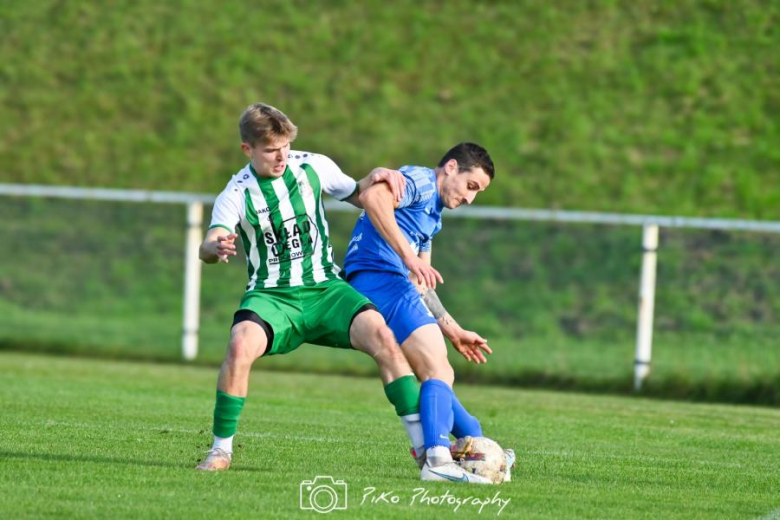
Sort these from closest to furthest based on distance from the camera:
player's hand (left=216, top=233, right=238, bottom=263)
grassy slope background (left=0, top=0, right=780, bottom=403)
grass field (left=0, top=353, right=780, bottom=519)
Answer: grass field (left=0, top=353, right=780, bottom=519) < player's hand (left=216, top=233, right=238, bottom=263) < grassy slope background (left=0, top=0, right=780, bottom=403)

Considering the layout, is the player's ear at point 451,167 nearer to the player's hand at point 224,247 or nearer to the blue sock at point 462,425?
the blue sock at point 462,425

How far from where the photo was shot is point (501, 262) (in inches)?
602

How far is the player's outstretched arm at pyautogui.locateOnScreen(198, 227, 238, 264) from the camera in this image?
5.99m

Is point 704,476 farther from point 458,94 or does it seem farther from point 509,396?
A: point 458,94

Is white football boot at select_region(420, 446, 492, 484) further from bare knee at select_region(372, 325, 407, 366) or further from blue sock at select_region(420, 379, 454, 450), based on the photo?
bare knee at select_region(372, 325, 407, 366)

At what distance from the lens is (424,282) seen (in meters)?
6.18

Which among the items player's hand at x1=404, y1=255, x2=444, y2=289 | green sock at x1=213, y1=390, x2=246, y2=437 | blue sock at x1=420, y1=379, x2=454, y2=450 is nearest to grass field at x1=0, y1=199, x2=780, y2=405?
blue sock at x1=420, y1=379, x2=454, y2=450

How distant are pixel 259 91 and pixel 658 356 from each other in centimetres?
986

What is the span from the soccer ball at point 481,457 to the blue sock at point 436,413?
0.33 ft

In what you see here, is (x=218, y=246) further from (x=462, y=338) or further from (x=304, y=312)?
(x=462, y=338)

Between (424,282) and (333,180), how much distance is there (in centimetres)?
85

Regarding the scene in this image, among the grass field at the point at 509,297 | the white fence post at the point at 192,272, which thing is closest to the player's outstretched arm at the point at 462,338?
the grass field at the point at 509,297

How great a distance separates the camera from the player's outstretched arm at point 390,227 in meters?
6.16

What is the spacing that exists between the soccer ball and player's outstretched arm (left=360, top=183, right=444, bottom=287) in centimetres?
81
